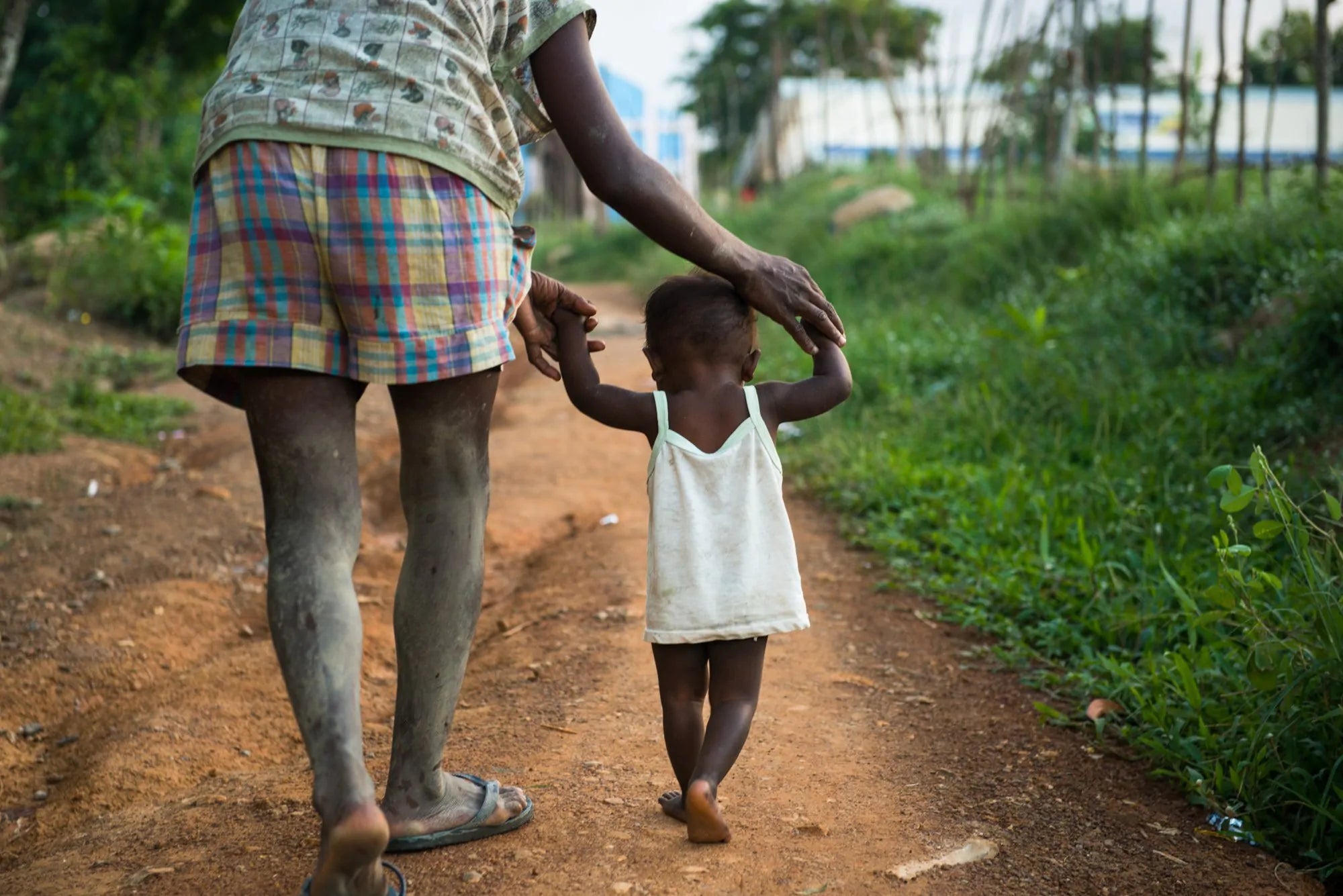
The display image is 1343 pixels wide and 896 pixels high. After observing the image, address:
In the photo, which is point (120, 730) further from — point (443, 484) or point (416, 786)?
point (443, 484)

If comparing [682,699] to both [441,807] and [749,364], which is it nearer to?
[441,807]

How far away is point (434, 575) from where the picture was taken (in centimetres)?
192

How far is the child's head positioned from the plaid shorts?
0.43m

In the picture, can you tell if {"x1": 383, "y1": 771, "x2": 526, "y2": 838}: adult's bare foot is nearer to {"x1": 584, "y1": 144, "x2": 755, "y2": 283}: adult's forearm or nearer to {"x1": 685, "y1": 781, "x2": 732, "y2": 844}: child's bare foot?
{"x1": 685, "y1": 781, "x2": 732, "y2": 844}: child's bare foot

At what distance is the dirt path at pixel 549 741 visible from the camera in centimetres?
200

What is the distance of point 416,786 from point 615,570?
1.93 meters

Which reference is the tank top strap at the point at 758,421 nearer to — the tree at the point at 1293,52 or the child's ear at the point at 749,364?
the child's ear at the point at 749,364

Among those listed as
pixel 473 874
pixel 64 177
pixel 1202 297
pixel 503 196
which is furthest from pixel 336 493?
pixel 64 177

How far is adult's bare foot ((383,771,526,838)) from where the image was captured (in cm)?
196

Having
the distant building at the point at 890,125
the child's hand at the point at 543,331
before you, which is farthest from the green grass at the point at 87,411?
the distant building at the point at 890,125

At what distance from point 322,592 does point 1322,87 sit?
5.31m

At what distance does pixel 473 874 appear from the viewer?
191cm

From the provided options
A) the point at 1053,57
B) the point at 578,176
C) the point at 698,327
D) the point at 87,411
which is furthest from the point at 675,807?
the point at 578,176

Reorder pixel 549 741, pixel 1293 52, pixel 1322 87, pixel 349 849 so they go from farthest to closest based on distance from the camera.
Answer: pixel 1293 52 < pixel 1322 87 < pixel 549 741 < pixel 349 849
